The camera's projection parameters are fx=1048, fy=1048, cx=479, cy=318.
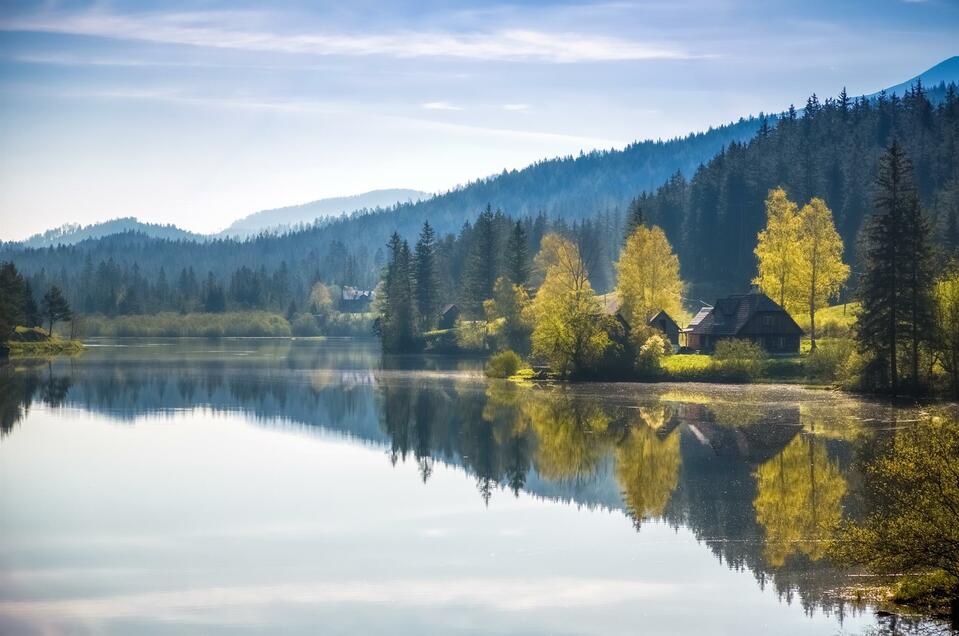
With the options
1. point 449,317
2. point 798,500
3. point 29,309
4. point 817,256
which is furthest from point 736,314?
point 29,309

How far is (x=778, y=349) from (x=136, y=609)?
220 feet

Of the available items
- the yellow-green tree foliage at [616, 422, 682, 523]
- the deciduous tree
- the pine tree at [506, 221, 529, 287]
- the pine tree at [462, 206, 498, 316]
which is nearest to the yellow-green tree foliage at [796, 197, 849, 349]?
the deciduous tree

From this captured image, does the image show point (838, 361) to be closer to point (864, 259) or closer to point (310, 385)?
Answer: point (864, 259)

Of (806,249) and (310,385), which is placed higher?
(806,249)

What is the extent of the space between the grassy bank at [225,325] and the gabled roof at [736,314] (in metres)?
112

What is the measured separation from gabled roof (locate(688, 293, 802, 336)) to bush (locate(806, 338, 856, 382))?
24.6ft

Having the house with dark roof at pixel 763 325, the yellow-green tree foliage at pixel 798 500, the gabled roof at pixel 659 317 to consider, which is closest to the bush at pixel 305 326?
the gabled roof at pixel 659 317

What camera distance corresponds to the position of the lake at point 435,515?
21188 millimetres

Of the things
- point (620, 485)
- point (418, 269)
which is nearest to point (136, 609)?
point (620, 485)

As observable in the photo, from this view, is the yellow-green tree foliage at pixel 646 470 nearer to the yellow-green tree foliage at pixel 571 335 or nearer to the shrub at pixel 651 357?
the yellow-green tree foliage at pixel 571 335

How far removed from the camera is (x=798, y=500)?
104ft

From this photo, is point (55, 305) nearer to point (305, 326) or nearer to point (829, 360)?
point (305, 326)

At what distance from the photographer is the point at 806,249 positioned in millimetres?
81375

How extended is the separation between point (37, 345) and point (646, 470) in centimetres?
9812
